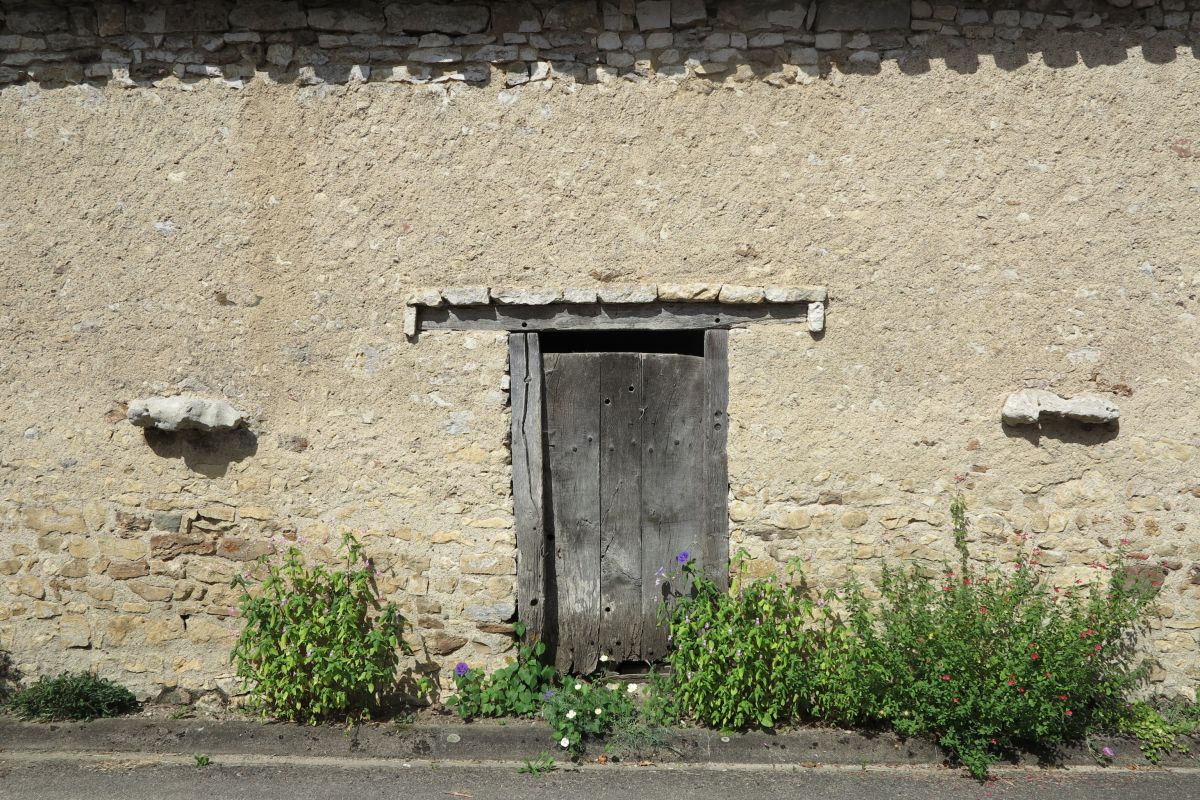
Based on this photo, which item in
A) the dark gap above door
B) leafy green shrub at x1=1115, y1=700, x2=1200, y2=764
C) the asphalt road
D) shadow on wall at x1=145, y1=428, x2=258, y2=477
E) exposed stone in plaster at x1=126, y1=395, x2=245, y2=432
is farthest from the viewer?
the dark gap above door

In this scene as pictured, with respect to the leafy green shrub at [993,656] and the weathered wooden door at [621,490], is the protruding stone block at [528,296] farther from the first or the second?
the leafy green shrub at [993,656]

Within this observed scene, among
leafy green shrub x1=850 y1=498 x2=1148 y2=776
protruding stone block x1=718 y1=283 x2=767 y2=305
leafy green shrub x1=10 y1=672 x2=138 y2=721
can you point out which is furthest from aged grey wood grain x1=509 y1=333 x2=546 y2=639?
leafy green shrub x1=10 y1=672 x2=138 y2=721

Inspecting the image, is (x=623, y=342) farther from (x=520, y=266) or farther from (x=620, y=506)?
(x=620, y=506)

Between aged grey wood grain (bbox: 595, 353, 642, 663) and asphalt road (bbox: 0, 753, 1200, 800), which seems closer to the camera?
asphalt road (bbox: 0, 753, 1200, 800)

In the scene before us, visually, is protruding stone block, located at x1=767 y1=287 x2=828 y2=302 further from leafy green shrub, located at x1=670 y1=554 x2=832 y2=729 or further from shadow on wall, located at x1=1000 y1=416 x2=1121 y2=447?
leafy green shrub, located at x1=670 y1=554 x2=832 y2=729

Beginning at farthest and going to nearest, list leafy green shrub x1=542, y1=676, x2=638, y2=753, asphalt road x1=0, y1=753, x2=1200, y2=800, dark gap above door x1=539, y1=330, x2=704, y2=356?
1. dark gap above door x1=539, y1=330, x2=704, y2=356
2. leafy green shrub x1=542, y1=676, x2=638, y2=753
3. asphalt road x1=0, y1=753, x2=1200, y2=800

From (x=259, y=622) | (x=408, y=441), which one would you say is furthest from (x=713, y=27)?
(x=259, y=622)

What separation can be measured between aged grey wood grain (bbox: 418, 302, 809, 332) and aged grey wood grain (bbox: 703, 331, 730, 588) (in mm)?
102

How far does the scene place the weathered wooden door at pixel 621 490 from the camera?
3662mm

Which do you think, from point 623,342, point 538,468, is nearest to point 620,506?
point 538,468

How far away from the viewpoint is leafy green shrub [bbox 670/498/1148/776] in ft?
10.5

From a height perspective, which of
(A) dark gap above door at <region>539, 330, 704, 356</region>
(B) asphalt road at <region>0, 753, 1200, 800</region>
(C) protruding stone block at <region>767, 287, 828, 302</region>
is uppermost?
(C) protruding stone block at <region>767, 287, 828, 302</region>

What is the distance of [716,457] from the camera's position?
3629mm

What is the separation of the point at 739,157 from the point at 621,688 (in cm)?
250
